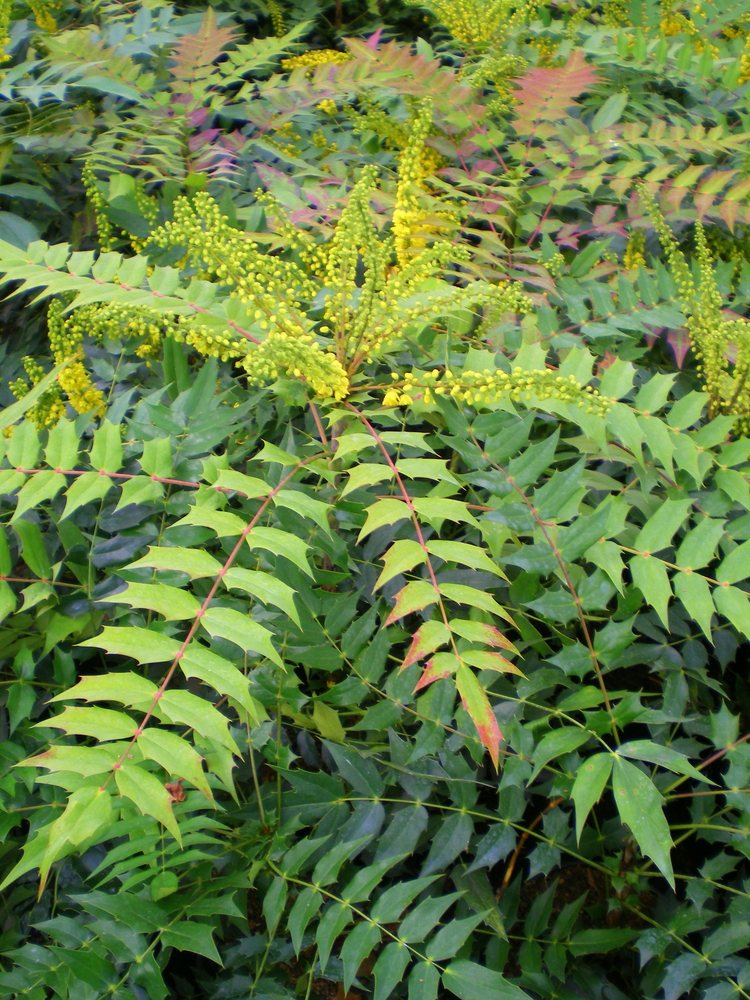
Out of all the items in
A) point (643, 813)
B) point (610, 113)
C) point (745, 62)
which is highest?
point (745, 62)

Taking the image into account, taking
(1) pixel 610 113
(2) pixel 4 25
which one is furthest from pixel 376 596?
(2) pixel 4 25

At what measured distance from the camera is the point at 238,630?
3.32 ft

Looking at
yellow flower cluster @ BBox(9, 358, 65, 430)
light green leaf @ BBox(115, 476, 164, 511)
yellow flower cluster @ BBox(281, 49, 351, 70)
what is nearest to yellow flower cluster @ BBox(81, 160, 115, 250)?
yellow flower cluster @ BBox(9, 358, 65, 430)

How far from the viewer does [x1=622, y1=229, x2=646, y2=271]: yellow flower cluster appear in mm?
2014

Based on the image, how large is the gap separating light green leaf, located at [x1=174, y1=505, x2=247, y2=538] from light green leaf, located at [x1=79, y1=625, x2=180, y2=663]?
184mm

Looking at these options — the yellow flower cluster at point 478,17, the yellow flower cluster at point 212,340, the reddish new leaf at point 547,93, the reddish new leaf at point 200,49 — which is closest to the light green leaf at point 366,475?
the yellow flower cluster at point 212,340

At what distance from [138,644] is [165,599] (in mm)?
73

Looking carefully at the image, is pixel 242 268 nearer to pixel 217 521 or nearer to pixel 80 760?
pixel 217 521

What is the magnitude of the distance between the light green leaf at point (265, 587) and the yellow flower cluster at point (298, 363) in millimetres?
398

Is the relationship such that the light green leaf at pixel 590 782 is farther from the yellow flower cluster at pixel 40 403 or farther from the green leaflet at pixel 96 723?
the yellow flower cluster at pixel 40 403

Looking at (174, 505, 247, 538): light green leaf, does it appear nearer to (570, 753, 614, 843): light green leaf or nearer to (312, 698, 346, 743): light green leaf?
(312, 698, 346, 743): light green leaf

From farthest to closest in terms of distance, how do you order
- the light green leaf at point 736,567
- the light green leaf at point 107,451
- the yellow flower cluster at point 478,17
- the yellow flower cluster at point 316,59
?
the yellow flower cluster at point 316,59, the yellow flower cluster at point 478,17, the light green leaf at point 107,451, the light green leaf at point 736,567

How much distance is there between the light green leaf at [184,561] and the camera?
3.44ft

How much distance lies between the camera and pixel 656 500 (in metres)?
1.49
